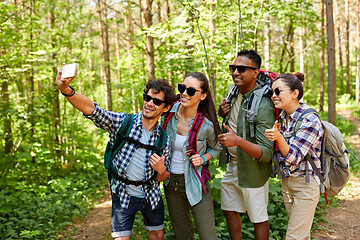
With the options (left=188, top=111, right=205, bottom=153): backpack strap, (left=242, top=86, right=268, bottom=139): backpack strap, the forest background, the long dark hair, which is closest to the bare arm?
(left=188, top=111, right=205, bottom=153): backpack strap

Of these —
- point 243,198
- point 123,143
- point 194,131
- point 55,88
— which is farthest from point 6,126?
point 243,198

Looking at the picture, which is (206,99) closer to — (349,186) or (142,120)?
(142,120)

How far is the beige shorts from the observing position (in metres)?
2.99

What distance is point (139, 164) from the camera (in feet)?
8.89

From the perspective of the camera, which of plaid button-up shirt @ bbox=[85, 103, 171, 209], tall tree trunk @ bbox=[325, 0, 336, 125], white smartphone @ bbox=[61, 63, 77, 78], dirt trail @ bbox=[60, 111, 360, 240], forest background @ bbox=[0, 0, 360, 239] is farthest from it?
tall tree trunk @ bbox=[325, 0, 336, 125]

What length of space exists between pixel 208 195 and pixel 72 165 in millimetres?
6667

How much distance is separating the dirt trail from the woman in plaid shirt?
2053mm

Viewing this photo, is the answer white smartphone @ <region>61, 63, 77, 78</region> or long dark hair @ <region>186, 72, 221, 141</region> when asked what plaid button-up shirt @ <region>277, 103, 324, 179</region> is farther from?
white smartphone @ <region>61, 63, 77, 78</region>

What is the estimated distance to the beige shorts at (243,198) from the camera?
299 cm

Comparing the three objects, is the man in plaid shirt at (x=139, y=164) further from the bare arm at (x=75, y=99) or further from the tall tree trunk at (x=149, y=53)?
the tall tree trunk at (x=149, y=53)

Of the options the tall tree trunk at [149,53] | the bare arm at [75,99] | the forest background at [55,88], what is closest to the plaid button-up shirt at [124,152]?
the bare arm at [75,99]

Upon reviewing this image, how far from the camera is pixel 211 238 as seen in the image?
9.37 ft

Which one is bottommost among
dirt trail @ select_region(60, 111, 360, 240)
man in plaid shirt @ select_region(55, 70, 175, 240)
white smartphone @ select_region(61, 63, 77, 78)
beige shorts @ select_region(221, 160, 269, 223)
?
dirt trail @ select_region(60, 111, 360, 240)

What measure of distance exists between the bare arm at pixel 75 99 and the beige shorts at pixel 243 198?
5.40ft
